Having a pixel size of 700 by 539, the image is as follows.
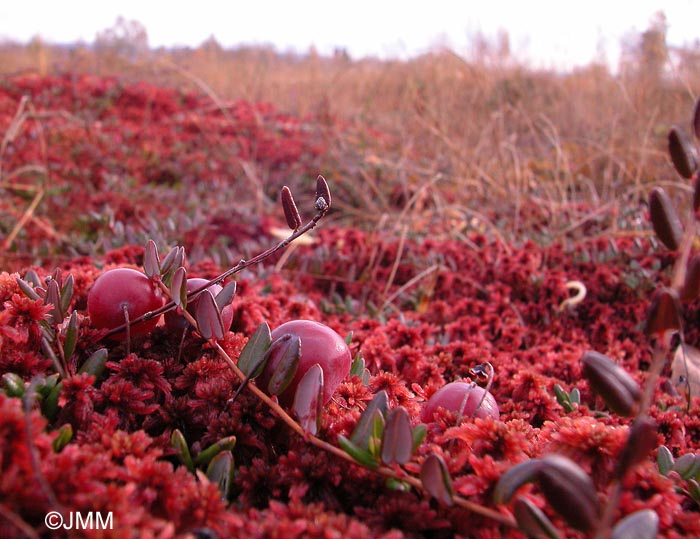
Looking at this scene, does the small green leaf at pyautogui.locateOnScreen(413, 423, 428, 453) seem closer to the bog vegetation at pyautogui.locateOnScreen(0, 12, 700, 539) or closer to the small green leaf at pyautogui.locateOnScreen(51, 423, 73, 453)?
the bog vegetation at pyautogui.locateOnScreen(0, 12, 700, 539)

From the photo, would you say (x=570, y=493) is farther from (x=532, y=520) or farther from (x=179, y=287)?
(x=179, y=287)

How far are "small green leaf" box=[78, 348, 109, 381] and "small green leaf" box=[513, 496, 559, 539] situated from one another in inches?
27.0

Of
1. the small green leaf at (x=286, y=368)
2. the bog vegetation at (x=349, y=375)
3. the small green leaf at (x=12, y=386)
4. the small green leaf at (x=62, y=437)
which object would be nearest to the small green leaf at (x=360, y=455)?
the bog vegetation at (x=349, y=375)

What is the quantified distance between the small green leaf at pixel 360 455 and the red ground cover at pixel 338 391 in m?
0.04

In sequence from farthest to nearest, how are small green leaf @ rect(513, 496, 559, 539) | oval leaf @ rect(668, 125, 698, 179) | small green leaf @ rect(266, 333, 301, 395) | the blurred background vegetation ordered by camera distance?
the blurred background vegetation → small green leaf @ rect(266, 333, 301, 395) → oval leaf @ rect(668, 125, 698, 179) → small green leaf @ rect(513, 496, 559, 539)

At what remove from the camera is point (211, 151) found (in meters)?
6.44

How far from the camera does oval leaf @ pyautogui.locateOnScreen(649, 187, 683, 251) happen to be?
2.45 feet

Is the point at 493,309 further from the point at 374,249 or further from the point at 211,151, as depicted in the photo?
the point at 211,151

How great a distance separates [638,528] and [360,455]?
36 cm

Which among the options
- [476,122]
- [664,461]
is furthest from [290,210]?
[476,122]

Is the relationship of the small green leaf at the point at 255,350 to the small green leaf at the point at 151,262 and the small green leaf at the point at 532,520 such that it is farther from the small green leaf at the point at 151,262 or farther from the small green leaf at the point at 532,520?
the small green leaf at the point at 532,520

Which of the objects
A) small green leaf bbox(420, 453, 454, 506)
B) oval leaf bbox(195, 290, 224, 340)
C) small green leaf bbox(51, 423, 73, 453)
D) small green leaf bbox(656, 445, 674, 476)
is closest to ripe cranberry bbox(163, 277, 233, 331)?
oval leaf bbox(195, 290, 224, 340)

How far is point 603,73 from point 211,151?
17.5 ft

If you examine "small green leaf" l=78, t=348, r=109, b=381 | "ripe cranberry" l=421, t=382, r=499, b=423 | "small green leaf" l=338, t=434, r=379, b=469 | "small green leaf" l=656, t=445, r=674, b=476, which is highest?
"small green leaf" l=78, t=348, r=109, b=381
